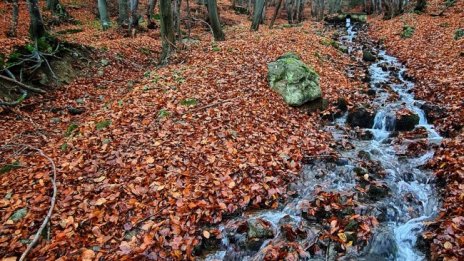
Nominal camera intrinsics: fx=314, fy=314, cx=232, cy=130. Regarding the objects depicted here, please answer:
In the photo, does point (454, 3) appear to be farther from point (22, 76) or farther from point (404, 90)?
point (22, 76)

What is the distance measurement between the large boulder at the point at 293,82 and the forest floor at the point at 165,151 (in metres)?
0.32

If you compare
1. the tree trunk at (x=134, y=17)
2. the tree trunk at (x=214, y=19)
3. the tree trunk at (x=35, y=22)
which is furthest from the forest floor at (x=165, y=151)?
the tree trunk at (x=134, y=17)

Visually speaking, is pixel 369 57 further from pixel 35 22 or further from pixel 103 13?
pixel 103 13

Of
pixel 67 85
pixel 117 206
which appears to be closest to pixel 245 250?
pixel 117 206

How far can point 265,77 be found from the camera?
10.7 m

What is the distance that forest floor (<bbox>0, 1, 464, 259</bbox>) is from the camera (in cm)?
529

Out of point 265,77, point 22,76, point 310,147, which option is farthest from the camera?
point 265,77

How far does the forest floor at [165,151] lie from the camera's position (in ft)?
17.4

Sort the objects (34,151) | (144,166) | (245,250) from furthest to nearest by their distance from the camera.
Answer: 1. (34,151)
2. (144,166)
3. (245,250)

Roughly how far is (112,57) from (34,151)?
23.0ft

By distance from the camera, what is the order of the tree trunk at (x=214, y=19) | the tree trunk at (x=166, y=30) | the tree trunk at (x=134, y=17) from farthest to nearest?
the tree trunk at (x=134, y=17) < the tree trunk at (x=214, y=19) < the tree trunk at (x=166, y=30)

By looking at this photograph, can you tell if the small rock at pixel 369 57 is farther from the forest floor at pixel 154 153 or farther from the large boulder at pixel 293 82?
the large boulder at pixel 293 82

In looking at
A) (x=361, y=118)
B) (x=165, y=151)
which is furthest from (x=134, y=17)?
(x=361, y=118)

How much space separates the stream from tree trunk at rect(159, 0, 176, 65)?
740cm
